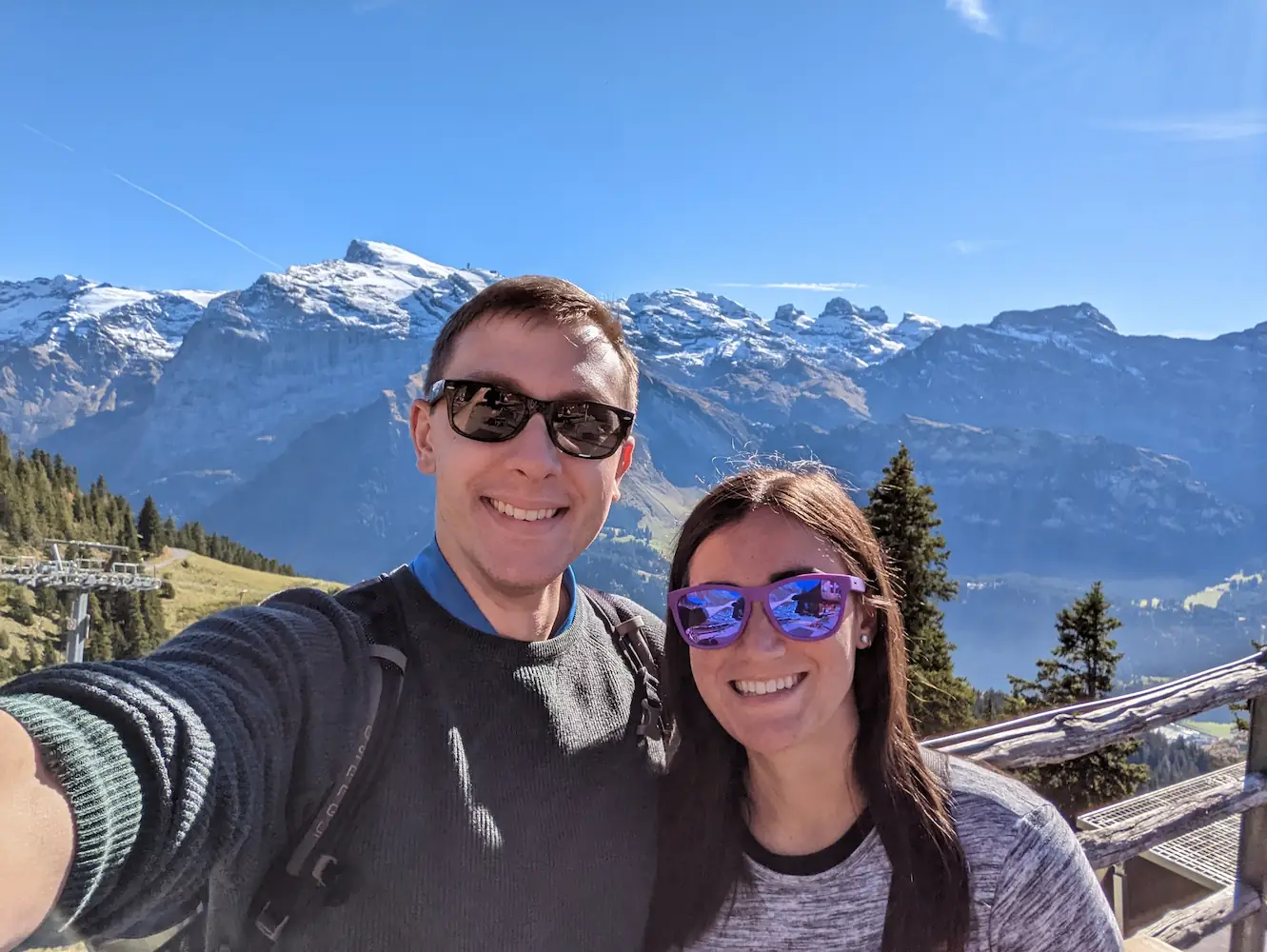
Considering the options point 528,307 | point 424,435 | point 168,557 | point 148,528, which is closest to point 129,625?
point 148,528

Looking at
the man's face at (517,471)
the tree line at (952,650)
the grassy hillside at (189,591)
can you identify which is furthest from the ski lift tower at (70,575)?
the man's face at (517,471)

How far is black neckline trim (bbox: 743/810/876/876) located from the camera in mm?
2496

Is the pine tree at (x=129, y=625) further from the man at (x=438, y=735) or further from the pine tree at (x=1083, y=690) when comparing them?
the man at (x=438, y=735)

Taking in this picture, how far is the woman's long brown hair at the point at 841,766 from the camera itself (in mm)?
2389

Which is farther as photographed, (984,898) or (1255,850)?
(1255,850)

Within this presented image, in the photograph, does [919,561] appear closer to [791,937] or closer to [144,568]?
[791,937]

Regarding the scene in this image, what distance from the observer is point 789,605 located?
2664 millimetres

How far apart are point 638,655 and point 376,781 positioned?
1.28 metres

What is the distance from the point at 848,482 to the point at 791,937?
1.81m

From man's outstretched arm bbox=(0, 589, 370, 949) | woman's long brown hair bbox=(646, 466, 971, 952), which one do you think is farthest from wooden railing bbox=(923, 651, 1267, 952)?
man's outstretched arm bbox=(0, 589, 370, 949)

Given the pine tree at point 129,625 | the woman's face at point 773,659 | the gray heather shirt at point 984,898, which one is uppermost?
the woman's face at point 773,659

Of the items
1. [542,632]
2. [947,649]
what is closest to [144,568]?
[947,649]

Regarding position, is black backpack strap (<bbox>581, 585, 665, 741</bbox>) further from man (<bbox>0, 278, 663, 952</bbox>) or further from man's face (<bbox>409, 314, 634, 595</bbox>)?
man's face (<bbox>409, 314, 634, 595</bbox>)

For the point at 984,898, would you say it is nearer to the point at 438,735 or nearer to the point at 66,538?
the point at 438,735
